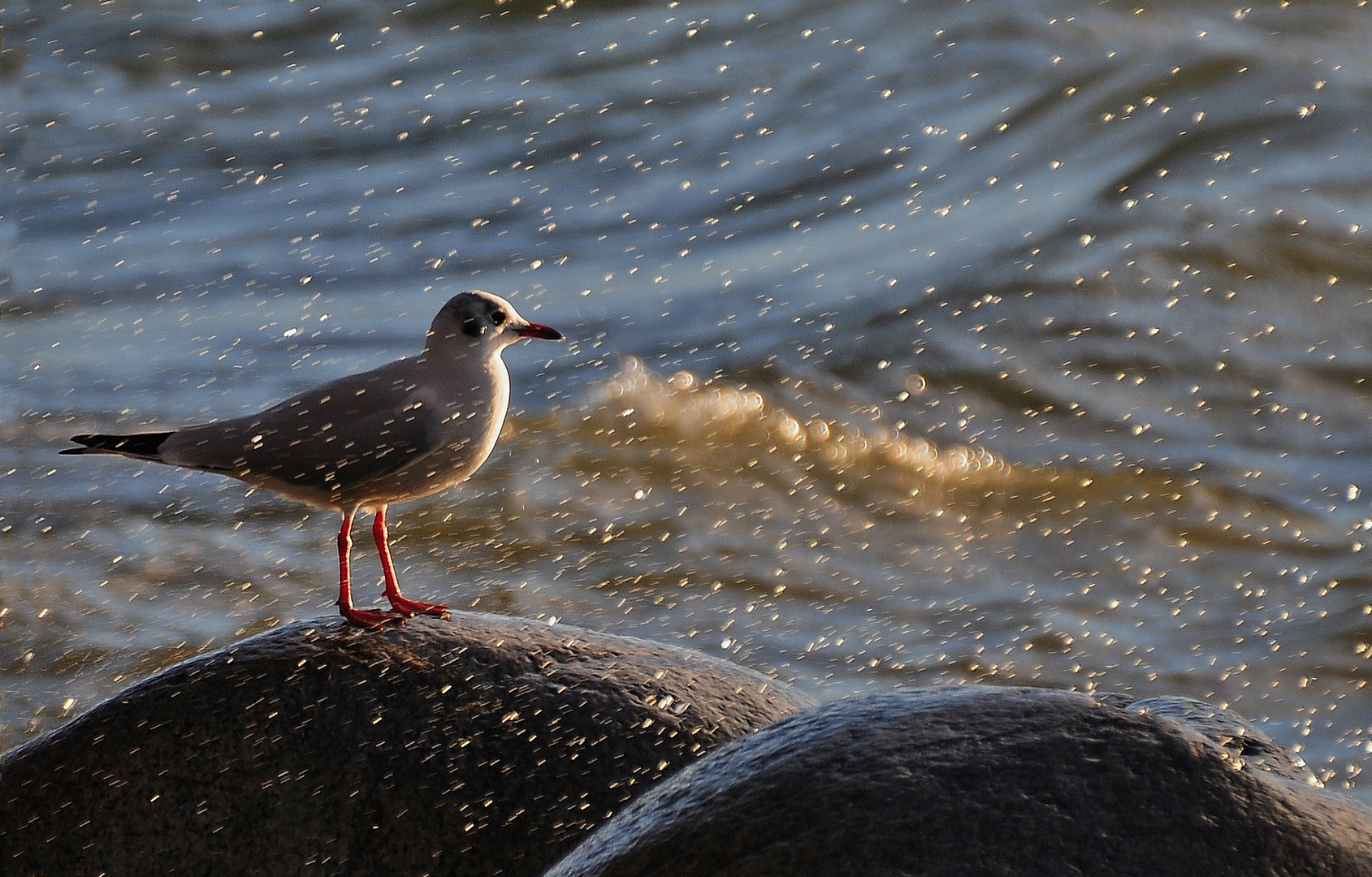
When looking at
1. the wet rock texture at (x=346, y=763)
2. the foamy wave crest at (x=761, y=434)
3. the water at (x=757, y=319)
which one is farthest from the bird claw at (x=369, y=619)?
the foamy wave crest at (x=761, y=434)

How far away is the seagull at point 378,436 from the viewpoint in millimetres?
4473

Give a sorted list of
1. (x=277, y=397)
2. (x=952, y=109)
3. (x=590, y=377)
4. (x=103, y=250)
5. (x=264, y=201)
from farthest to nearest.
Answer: (x=952, y=109), (x=264, y=201), (x=103, y=250), (x=590, y=377), (x=277, y=397)

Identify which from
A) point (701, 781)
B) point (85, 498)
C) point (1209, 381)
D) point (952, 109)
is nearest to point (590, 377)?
point (85, 498)

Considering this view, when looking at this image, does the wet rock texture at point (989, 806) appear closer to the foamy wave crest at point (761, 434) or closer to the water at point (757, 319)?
the water at point (757, 319)

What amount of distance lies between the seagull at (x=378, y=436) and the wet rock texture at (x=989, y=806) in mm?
1373

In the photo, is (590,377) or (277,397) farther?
(590,377)

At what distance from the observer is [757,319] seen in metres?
10.1

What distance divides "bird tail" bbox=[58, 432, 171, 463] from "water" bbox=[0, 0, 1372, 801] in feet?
2.76

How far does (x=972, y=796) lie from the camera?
3.14m

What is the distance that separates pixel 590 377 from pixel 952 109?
15.3 feet

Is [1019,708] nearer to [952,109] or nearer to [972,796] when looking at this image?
[972,796]

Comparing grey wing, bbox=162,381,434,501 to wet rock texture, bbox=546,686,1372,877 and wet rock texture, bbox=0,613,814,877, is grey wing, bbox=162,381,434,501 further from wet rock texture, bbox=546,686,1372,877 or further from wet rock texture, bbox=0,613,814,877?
wet rock texture, bbox=546,686,1372,877

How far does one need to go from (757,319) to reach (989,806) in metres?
7.14

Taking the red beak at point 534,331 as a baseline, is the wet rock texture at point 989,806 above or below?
below
